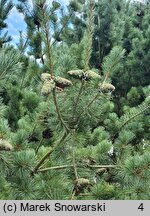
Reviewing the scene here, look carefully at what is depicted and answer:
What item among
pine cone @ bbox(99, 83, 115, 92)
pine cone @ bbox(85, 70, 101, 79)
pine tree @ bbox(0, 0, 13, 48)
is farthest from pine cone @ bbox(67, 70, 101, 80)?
pine tree @ bbox(0, 0, 13, 48)

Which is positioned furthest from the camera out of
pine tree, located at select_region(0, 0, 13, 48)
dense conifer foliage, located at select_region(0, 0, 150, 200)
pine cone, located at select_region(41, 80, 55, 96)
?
pine tree, located at select_region(0, 0, 13, 48)

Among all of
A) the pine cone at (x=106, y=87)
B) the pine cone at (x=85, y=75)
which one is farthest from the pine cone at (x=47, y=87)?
the pine cone at (x=106, y=87)

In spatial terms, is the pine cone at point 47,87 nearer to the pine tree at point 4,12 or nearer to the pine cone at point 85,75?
the pine cone at point 85,75

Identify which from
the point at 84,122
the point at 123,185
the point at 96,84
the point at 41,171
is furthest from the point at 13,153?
the point at 123,185

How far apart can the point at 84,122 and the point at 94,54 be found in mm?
6886

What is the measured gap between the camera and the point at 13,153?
290cm

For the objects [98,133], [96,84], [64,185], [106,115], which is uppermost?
[106,115]

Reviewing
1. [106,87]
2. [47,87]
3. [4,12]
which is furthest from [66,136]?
[4,12]

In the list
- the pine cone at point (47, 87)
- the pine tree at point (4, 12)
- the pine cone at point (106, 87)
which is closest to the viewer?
the pine cone at point (47, 87)

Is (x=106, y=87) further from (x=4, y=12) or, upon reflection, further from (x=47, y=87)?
(x=4, y=12)

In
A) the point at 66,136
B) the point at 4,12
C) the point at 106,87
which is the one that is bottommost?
the point at 66,136

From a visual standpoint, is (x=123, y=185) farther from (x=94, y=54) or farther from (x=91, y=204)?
(x=94, y=54)

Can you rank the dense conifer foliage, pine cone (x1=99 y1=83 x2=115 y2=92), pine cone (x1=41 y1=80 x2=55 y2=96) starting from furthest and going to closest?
1. pine cone (x1=99 y1=83 x2=115 y2=92)
2. the dense conifer foliage
3. pine cone (x1=41 y1=80 x2=55 y2=96)

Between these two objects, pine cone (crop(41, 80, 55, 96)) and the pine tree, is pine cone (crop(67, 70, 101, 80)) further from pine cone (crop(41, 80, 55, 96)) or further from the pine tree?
the pine tree
